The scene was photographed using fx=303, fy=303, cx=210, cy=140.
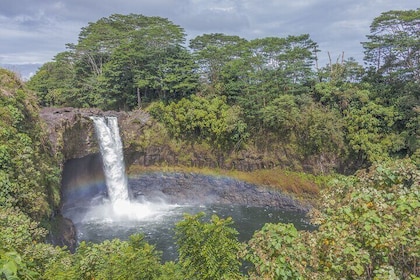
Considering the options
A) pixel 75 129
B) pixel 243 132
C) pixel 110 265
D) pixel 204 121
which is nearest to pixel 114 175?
pixel 75 129

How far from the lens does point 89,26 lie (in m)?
35.2

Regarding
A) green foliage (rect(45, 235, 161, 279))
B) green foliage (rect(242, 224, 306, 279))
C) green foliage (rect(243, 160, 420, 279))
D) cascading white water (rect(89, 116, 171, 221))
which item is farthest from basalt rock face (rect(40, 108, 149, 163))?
green foliage (rect(243, 160, 420, 279))

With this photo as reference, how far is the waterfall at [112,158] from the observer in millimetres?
25719

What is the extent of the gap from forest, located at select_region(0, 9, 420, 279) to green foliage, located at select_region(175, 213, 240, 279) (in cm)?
4

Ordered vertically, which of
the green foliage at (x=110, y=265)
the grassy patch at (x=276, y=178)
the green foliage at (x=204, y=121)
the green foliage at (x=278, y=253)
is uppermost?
the green foliage at (x=204, y=121)

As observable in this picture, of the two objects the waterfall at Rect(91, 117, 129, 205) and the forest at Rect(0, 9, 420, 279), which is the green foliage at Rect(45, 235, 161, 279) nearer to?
the forest at Rect(0, 9, 420, 279)

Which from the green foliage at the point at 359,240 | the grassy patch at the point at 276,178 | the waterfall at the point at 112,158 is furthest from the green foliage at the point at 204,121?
the green foliage at the point at 359,240

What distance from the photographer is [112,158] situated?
85.8 ft

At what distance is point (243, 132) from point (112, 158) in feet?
38.6

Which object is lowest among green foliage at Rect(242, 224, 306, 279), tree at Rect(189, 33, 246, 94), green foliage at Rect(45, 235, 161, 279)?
green foliage at Rect(45, 235, 161, 279)

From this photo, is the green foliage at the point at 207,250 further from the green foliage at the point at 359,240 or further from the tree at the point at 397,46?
the tree at the point at 397,46

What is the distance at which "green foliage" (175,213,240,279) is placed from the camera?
782 centimetres

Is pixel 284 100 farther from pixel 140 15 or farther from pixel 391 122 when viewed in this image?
pixel 140 15

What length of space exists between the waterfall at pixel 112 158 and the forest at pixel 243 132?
446 cm
